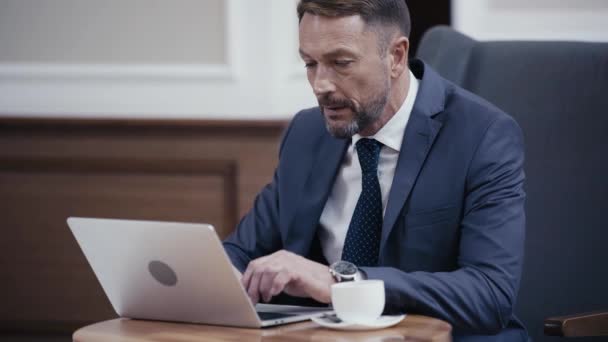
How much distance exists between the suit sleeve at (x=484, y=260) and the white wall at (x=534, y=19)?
1088 mm

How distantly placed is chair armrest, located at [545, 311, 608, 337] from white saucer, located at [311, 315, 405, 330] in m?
0.28

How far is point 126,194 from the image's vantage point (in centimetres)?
336

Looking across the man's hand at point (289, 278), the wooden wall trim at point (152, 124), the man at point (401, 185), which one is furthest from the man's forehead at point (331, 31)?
the wooden wall trim at point (152, 124)

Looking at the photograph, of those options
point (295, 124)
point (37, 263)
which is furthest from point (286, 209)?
point (37, 263)

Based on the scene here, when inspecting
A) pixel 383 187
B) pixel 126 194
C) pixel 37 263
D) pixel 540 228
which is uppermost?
pixel 383 187

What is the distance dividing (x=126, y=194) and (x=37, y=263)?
382 mm

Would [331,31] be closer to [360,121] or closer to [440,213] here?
[360,121]

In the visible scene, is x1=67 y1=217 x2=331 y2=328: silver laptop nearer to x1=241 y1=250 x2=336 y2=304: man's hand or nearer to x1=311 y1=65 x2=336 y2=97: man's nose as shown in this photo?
x1=241 y1=250 x2=336 y2=304: man's hand

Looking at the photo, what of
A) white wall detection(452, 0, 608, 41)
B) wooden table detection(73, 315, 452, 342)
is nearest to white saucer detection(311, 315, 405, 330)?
wooden table detection(73, 315, 452, 342)

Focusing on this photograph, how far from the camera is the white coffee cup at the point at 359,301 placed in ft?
4.43

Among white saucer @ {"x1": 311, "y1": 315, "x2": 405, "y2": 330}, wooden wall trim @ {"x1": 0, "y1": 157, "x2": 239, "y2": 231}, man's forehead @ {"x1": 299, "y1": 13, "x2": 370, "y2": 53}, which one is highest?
man's forehead @ {"x1": 299, "y1": 13, "x2": 370, "y2": 53}

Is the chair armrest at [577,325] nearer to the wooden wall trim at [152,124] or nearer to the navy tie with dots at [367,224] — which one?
the navy tie with dots at [367,224]

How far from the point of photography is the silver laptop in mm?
1362

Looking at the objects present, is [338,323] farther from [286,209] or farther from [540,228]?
[540,228]
